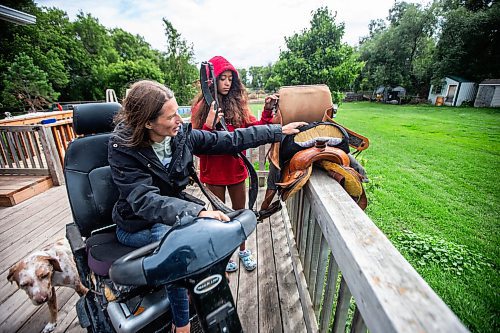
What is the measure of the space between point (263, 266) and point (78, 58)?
3884 centimetres

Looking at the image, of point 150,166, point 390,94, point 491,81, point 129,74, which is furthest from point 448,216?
point 390,94

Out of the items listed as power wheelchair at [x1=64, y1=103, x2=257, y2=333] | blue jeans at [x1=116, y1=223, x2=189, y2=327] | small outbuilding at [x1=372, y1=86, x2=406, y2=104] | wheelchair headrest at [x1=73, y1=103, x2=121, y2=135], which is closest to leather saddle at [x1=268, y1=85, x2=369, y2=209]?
power wheelchair at [x1=64, y1=103, x2=257, y2=333]

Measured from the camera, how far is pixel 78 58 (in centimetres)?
3030

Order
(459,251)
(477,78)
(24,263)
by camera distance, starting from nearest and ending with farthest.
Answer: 1. (24,263)
2. (459,251)
3. (477,78)

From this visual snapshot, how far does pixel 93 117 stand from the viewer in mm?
1514

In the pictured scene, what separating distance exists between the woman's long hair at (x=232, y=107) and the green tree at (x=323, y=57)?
9.09ft

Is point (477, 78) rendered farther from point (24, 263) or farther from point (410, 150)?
point (24, 263)

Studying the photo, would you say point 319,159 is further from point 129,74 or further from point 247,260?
point 129,74

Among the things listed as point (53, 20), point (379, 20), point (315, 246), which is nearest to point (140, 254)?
point (315, 246)

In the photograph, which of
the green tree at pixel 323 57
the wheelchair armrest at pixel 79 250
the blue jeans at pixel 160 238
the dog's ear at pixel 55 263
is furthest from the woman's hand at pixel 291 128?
the green tree at pixel 323 57

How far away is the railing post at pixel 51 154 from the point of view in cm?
417

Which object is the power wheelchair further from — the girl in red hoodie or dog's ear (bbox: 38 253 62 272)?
the girl in red hoodie

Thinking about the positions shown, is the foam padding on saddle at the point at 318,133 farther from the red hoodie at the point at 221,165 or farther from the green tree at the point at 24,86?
the green tree at the point at 24,86

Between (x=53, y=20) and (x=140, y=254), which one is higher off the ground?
(x=53, y=20)
